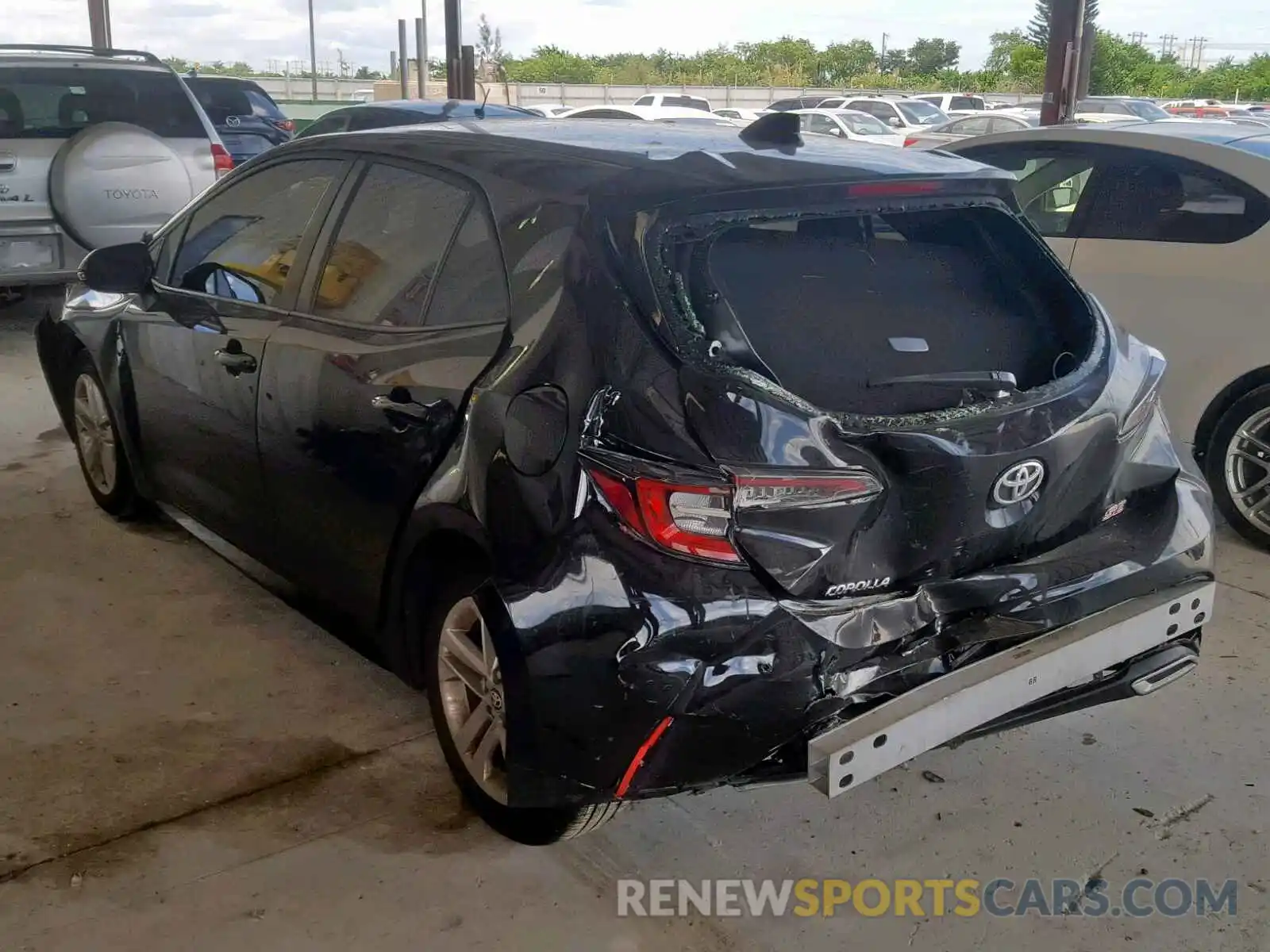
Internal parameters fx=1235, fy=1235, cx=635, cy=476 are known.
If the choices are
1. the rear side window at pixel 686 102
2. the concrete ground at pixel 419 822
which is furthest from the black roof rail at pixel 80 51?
the rear side window at pixel 686 102

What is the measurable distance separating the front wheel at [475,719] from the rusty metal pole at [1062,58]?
9.92 metres

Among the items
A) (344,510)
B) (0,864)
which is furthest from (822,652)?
(0,864)

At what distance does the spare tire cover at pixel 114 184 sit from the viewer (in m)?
7.41

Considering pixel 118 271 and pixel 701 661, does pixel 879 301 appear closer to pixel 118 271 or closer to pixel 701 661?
pixel 701 661

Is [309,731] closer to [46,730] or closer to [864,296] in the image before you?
[46,730]

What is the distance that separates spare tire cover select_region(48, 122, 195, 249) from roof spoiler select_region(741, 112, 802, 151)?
18.5 feet

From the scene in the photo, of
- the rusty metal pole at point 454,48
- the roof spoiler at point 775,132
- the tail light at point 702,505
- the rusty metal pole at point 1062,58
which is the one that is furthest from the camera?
the rusty metal pole at point 454,48

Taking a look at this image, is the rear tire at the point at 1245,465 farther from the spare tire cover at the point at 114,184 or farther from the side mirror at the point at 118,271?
the spare tire cover at the point at 114,184

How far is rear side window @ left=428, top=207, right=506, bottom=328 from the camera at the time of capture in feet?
8.73

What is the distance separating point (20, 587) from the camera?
4293 mm

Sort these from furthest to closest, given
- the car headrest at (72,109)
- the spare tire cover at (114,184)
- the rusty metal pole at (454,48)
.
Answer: the rusty metal pole at (454,48) < the car headrest at (72,109) < the spare tire cover at (114,184)

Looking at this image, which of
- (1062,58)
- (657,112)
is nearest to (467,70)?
(657,112)

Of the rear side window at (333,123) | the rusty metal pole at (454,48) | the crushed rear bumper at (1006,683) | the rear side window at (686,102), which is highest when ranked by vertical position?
the rusty metal pole at (454,48)

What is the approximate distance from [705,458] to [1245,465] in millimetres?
3273
